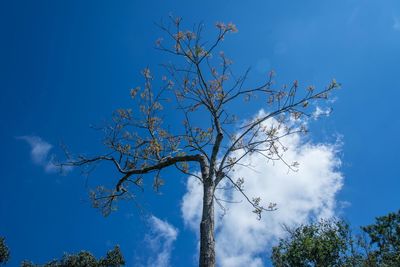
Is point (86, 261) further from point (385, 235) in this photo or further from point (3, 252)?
point (385, 235)

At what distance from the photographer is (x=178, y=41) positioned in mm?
7930

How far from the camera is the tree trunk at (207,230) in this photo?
5.55m

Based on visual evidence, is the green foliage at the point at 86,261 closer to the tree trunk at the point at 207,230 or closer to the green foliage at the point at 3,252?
the green foliage at the point at 3,252

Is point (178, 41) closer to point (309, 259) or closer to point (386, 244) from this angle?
point (309, 259)

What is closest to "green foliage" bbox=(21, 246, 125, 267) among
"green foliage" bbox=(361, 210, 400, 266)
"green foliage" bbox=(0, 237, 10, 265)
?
"green foliage" bbox=(0, 237, 10, 265)

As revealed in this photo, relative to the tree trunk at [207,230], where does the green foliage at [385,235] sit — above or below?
above

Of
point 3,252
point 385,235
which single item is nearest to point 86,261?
point 3,252

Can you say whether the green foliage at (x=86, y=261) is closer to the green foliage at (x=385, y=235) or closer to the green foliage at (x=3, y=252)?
the green foliage at (x=3, y=252)

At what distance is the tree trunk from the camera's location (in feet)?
18.2

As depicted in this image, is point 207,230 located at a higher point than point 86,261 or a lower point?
lower

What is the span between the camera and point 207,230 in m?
5.89

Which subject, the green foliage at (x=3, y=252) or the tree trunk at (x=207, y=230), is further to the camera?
the green foliage at (x=3, y=252)

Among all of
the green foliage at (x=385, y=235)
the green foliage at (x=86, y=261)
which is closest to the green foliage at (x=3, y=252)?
the green foliage at (x=86, y=261)

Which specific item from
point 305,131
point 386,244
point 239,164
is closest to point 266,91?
point 305,131
